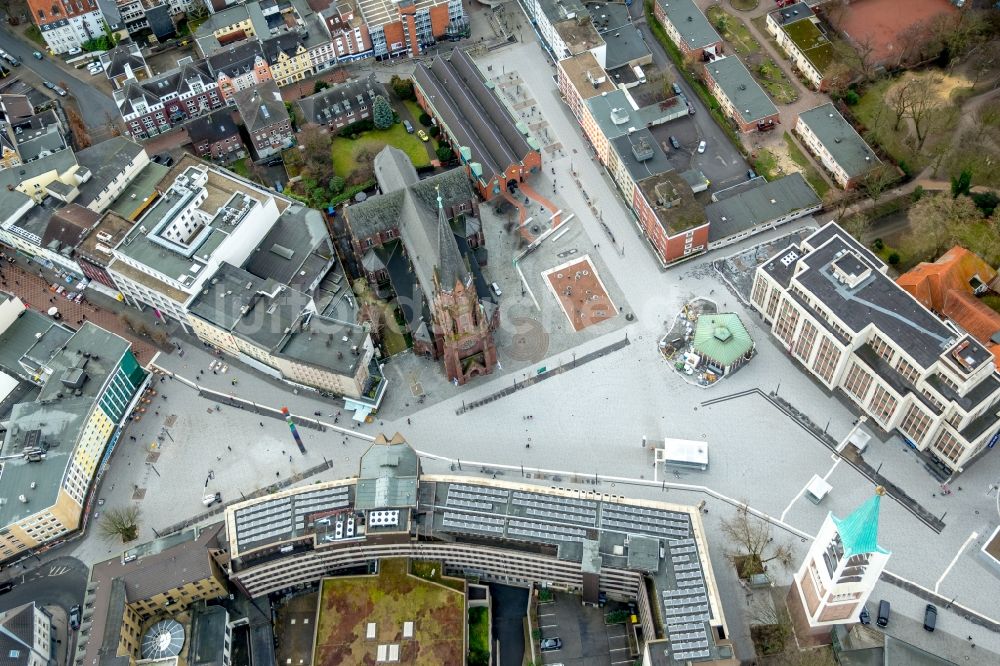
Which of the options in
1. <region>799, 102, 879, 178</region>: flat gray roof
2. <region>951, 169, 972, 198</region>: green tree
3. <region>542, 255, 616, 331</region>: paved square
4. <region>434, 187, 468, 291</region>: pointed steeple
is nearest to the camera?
<region>434, 187, 468, 291</region>: pointed steeple

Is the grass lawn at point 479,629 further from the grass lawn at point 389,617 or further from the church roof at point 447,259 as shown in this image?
the church roof at point 447,259

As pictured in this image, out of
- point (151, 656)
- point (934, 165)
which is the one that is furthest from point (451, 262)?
point (934, 165)

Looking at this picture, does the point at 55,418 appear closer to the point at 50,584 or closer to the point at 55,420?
the point at 55,420

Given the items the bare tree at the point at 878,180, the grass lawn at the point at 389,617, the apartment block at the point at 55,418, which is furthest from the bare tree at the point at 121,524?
the bare tree at the point at 878,180

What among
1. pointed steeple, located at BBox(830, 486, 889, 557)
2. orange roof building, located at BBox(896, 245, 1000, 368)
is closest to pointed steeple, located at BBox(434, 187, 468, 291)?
pointed steeple, located at BBox(830, 486, 889, 557)

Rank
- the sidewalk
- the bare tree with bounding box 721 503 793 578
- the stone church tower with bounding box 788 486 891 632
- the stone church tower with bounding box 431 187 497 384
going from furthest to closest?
the sidewalk
the stone church tower with bounding box 431 187 497 384
the bare tree with bounding box 721 503 793 578
the stone church tower with bounding box 788 486 891 632

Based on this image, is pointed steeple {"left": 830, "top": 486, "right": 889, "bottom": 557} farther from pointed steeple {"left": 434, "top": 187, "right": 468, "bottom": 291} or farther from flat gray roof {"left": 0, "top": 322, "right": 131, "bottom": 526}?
flat gray roof {"left": 0, "top": 322, "right": 131, "bottom": 526}
